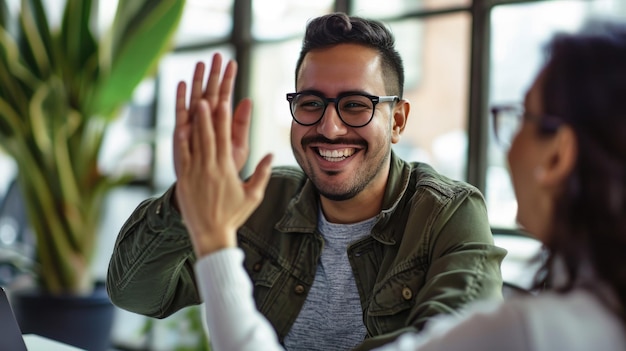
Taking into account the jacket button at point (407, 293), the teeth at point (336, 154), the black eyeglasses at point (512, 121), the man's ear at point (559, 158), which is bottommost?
the jacket button at point (407, 293)

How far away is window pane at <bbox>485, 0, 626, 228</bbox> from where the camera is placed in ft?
8.97

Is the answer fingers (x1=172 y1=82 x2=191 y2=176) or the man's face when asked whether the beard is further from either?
fingers (x1=172 y1=82 x2=191 y2=176)

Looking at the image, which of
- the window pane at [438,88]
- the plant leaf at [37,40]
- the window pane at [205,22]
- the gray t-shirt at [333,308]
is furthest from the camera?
the window pane at [205,22]

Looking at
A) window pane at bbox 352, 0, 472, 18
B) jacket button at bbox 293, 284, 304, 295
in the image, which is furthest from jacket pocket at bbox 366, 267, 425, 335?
window pane at bbox 352, 0, 472, 18

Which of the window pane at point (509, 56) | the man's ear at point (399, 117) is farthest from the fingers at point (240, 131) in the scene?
the window pane at point (509, 56)

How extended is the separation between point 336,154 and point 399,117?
0.25 m

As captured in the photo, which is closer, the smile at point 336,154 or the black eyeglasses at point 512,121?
the black eyeglasses at point 512,121

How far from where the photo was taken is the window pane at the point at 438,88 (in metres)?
3.00

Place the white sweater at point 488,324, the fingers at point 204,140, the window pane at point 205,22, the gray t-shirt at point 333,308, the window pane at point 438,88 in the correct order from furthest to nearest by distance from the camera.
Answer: the window pane at point 205,22 → the window pane at point 438,88 → the gray t-shirt at point 333,308 → the fingers at point 204,140 → the white sweater at point 488,324

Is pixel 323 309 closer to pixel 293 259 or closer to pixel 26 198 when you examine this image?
pixel 293 259

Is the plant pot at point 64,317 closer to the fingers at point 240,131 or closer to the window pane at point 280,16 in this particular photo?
the window pane at point 280,16

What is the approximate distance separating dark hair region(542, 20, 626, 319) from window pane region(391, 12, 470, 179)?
1.96 metres

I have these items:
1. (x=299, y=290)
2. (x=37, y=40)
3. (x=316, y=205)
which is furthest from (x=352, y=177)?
(x=37, y=40)

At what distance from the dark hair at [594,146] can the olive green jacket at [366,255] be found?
39 cm
